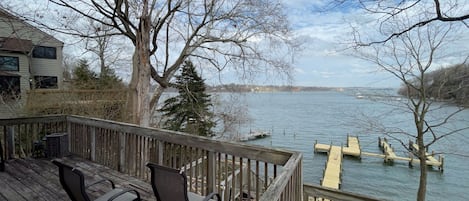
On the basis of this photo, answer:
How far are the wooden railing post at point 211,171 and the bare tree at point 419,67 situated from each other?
7.49m

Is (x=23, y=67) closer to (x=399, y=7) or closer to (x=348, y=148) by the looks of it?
(x=399, y=7)

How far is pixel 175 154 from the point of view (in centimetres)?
366

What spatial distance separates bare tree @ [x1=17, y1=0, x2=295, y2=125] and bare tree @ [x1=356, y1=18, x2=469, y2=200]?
132 inches

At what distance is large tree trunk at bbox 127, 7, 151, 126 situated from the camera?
7867mm

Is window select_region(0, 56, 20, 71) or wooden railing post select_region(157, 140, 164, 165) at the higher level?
window select_region(0, 56, 20, 71)

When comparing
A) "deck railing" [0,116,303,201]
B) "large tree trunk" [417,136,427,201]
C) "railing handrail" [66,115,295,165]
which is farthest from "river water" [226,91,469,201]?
"railing handrail" [66,115,295,165]

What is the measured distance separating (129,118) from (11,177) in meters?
5.47

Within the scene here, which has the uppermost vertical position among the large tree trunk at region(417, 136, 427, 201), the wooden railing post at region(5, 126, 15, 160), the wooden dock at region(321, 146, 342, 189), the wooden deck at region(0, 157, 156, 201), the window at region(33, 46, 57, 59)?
the window at region(33, 46, 57, 59)

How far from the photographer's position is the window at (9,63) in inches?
554

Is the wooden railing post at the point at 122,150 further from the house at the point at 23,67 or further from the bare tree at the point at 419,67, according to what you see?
the bare tree at the point at 419,67

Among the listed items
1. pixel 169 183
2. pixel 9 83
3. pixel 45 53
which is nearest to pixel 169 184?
pixel 169 183

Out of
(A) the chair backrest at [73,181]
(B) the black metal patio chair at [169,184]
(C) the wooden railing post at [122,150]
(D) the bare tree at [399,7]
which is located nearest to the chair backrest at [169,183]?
(B) the black metal patio chair at [169,184]

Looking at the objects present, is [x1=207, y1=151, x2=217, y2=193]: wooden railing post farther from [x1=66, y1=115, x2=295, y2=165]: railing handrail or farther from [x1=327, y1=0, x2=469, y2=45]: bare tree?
[x1=327, y1=0, x2=469, y2=45]: bare tree

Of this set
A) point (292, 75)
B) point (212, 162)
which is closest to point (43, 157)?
point (212, 162)
